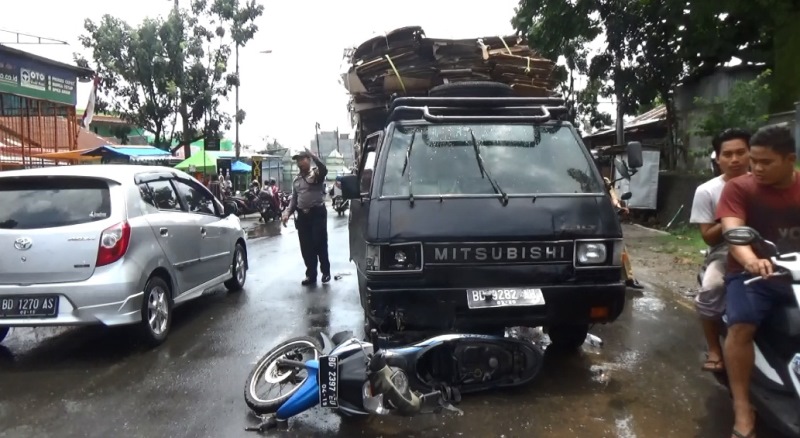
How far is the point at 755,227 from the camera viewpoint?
3.51 metres

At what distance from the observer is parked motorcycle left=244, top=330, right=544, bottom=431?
3.65m

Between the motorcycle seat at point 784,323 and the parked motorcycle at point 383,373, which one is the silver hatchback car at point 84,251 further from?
the motorcycle seat at point 784,323

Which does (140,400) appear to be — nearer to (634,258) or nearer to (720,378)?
(720,378)

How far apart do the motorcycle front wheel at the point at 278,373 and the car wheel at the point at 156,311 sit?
1702 millimetres

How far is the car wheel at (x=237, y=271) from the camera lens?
26.9 feet

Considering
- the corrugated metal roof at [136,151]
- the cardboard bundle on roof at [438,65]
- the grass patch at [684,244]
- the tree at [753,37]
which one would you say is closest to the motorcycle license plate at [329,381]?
the cardboard bundle on roof at [438,65]

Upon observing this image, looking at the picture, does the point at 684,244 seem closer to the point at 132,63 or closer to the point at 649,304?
the point at 649,304

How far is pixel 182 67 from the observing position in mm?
22375

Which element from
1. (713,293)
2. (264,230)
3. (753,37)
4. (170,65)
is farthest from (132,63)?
(713,293)

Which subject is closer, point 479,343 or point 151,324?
point 479,343

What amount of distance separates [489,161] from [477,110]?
58 cm

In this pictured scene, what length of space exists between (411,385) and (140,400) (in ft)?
6.25

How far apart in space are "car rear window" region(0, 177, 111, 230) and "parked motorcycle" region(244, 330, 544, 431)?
2.15 metres

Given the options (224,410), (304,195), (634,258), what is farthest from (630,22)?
(224,410)
